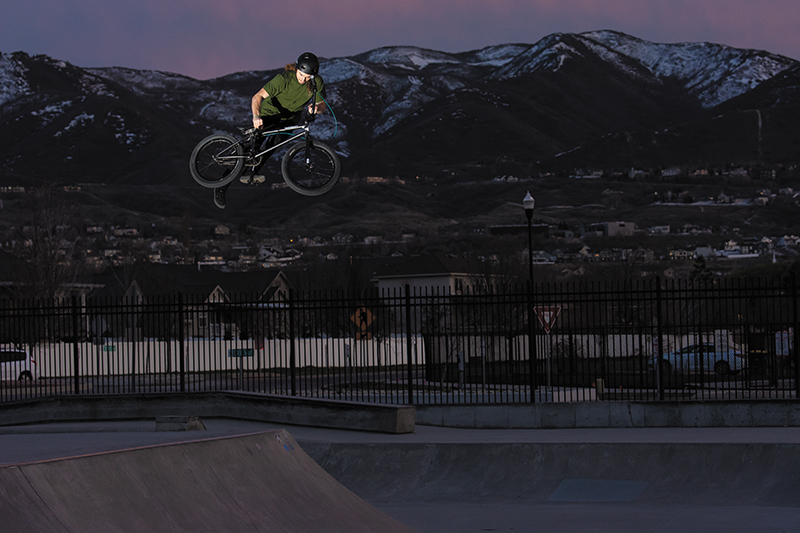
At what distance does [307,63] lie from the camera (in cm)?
1272

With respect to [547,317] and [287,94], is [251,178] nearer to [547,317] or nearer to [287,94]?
[287,94]

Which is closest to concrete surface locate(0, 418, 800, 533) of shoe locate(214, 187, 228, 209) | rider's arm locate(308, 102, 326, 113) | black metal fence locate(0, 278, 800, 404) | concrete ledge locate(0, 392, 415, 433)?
black metal fence locate(0, 278, 800, 404)

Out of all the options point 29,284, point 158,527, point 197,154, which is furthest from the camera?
point 29,284

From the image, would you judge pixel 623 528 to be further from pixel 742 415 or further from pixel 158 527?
pixel 742 415

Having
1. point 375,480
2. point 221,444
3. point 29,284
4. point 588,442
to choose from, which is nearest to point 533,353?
point 588,442

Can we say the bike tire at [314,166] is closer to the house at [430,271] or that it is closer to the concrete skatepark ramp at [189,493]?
the concrete skatepark ramp at [189,493]

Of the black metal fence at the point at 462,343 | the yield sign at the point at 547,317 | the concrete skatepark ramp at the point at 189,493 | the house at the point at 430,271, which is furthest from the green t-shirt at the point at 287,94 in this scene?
the house at the point at 430,271

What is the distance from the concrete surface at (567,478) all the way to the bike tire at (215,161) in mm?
4124

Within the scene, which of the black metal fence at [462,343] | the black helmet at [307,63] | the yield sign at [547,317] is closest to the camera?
the black helmet at [307,63]

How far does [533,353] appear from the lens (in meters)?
16.8

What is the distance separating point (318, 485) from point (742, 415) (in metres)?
9.91

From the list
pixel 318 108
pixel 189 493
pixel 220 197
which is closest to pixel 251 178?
pixel 220 197

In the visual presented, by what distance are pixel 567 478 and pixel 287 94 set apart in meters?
7.07

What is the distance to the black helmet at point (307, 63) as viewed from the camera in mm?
12680
